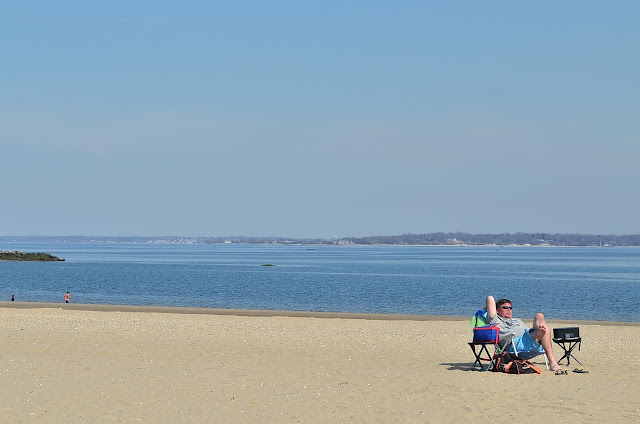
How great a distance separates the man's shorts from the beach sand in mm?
512

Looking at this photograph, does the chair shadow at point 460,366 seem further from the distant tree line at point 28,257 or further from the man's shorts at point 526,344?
the distant tree line at point 28,257

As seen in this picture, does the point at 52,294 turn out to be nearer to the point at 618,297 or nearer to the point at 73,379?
the point at 618,297

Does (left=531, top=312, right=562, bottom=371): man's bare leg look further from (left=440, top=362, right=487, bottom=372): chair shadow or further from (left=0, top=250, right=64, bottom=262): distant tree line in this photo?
(left=0, top=250, right=64, bottom=262): distant tree line

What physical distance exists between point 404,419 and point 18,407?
4877 millimetres

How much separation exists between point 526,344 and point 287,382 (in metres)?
4.37

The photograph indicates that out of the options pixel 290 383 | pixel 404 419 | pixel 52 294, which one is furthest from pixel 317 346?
pixel 52 294

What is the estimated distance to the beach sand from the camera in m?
9.54

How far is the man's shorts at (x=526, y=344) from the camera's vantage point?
1327 centimetres

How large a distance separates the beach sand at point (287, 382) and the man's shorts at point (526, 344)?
51 cm

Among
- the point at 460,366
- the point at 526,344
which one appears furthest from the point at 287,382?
the point at 526,344

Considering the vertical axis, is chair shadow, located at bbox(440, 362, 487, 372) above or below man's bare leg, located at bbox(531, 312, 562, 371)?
below

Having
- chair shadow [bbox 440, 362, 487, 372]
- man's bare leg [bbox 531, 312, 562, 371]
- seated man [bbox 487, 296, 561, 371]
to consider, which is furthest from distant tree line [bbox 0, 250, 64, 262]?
man's bare leg [bbox 531, 312, 562, 371]

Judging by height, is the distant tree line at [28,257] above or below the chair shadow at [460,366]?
below

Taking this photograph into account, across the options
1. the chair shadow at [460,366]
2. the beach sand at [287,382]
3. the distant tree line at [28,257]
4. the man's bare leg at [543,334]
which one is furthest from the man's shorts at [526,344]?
the distant tree line at [28,257]
